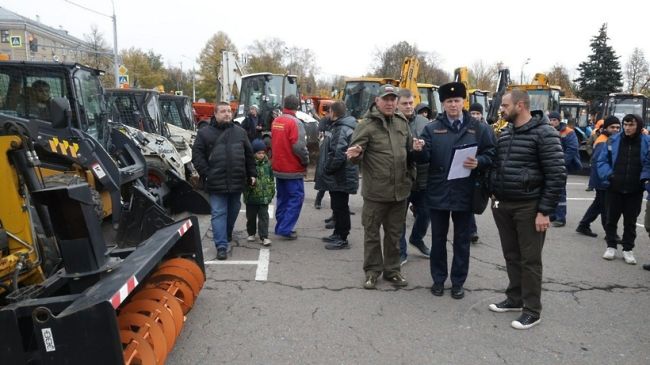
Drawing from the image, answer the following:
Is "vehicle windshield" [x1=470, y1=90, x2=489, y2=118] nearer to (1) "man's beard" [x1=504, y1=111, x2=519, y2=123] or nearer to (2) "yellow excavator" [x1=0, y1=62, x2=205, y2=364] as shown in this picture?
(1) "man's beard" [x1=504, y1=111, x2=519, y2=123]

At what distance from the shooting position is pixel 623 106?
690 inches

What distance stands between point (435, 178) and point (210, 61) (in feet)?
187

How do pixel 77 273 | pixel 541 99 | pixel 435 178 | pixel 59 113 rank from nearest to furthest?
pixel 77 273 → pixel 59 113 → pixel 435 178 → pixel 541 99

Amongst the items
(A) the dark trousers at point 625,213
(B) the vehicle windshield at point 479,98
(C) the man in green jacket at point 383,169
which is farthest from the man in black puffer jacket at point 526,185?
(B) the vehicle windshield at point 479,98

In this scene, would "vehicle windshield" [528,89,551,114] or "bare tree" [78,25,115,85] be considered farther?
"bare tree" [78,25,115,85]

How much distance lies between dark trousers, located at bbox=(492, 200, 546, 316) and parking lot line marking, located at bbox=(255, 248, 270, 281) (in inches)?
97.9

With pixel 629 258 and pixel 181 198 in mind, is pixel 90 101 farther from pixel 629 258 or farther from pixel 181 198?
pixel 629 258

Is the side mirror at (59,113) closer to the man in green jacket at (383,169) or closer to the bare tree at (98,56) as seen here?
the man in green jacket at (383,169)

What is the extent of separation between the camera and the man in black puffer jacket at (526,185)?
3.78m

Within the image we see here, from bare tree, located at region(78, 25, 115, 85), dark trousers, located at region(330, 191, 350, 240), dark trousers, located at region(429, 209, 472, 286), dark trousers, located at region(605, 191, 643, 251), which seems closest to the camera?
dark trousers, located at region(429, 209, 472, 286)

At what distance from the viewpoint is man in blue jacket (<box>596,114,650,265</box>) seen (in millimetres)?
5756

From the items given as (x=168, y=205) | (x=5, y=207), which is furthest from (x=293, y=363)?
(x=168, y=205)

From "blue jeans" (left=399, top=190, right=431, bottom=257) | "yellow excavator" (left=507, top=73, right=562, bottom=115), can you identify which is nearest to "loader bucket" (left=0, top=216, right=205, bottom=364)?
"blue jeans" (left=399, top=190, right=431, bottom=257)

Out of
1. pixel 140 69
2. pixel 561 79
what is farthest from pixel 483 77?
pixel 140 69
